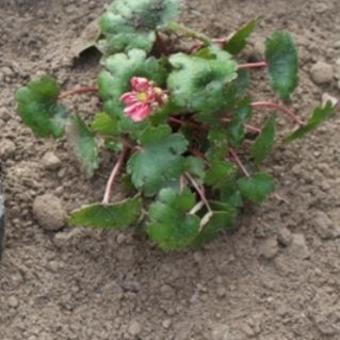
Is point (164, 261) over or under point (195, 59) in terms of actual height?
under

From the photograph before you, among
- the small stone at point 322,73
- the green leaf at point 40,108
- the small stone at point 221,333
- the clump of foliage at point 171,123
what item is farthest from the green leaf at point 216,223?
the small stone at point 322,73

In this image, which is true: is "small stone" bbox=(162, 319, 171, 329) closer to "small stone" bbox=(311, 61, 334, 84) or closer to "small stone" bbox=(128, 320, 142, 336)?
"small stone" bbox=(128, 320, 142, 336)

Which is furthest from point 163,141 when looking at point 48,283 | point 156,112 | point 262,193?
point 48,283

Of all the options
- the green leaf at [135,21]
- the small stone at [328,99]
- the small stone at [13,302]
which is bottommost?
the small stone at [13,302]

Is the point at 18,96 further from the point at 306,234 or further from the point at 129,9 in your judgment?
the point at 306,234

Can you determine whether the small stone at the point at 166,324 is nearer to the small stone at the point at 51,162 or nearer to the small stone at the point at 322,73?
the small stone at the point at 51,162

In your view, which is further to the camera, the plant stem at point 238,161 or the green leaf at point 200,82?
the plant stem at point 238,161

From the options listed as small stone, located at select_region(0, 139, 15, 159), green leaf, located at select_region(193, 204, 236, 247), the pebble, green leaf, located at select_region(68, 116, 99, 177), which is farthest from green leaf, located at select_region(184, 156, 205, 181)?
small stone, located at select_region(0, 139, 15, 159)

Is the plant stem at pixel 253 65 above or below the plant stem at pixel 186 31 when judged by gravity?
below
